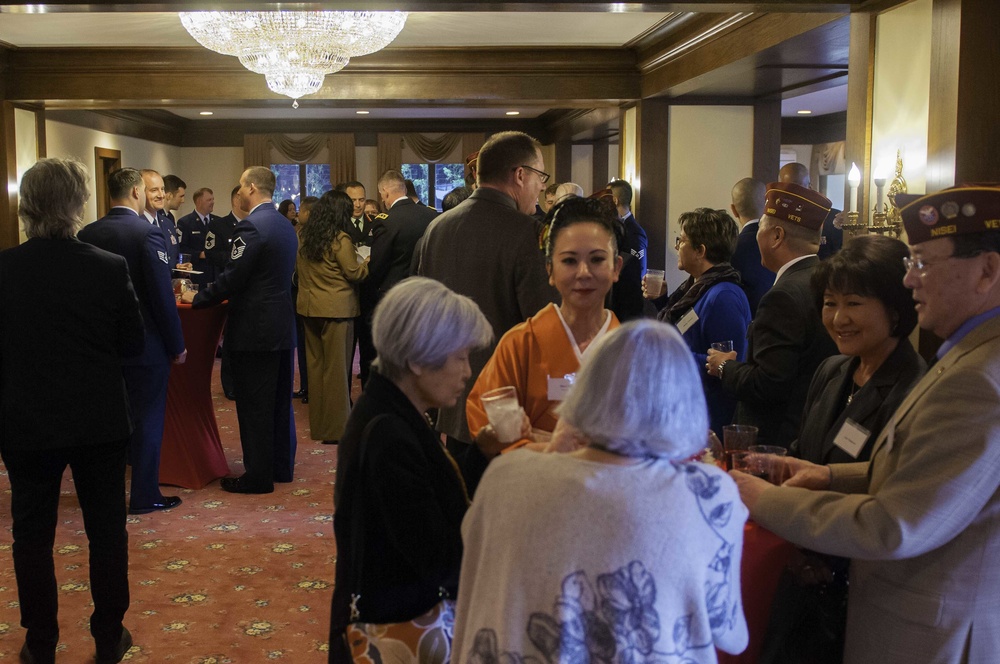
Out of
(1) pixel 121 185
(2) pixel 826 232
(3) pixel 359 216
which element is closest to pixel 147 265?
(1) pixel 121 185

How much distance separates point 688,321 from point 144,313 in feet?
7.95

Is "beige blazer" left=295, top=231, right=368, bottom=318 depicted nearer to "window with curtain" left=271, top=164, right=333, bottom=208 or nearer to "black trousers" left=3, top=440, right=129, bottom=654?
"black trousers" left=3, top=440, right=129, bottom=654

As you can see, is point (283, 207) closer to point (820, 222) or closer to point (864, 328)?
point (820, 222)

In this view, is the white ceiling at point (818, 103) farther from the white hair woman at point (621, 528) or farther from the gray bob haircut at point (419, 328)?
the white hair woman at point (621, 528)

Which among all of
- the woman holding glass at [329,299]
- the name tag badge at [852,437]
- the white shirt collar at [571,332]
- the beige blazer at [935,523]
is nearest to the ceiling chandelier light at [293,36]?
the woman holding glass at [329,299]

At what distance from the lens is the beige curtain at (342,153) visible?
50.4 ft

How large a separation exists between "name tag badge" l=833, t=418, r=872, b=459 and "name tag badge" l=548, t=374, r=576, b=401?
1.95ft

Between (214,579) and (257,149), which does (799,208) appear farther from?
(257,149)

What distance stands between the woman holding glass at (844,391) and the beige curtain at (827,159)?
12.5 m

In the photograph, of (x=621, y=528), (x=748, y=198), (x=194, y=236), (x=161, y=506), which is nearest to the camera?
(x=621, y=528)

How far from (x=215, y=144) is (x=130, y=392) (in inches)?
472

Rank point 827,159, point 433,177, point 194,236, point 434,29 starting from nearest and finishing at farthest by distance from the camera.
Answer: point 434,29 → point 194,236 → point 827,159 → point 433,177

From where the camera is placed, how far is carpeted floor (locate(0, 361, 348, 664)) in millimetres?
3178

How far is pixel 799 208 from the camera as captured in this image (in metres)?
3.03
